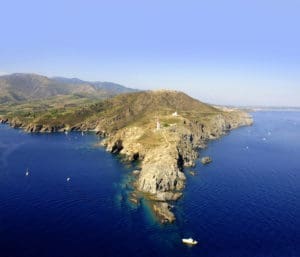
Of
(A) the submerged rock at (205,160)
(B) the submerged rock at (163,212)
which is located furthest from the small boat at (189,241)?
(A) the submerged rock at (205,160)

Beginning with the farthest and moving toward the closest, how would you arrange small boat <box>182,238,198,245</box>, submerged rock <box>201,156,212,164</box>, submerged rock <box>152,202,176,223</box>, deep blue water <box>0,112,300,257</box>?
submerged rock <box>201,156,212,164</box>
submerged rock <box>152,202,176,223</box>
small boat <box>182,238,198,245</box>
deep blue water <box>0,112,300,257</box>

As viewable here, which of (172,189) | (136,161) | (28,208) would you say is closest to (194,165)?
(136,161)

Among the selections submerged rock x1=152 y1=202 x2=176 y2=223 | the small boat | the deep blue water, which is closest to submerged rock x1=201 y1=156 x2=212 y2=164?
the deep blue water

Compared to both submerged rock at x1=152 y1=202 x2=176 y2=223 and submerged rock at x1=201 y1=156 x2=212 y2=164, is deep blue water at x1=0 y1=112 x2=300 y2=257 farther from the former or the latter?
submerged rock at x1=201 y1=156 x2=212 y2=164

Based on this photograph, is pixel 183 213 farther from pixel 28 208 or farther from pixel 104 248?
pixel 28 208

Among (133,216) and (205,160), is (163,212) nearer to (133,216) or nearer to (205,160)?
(133,216)

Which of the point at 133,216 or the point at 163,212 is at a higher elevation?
the point at 163,212

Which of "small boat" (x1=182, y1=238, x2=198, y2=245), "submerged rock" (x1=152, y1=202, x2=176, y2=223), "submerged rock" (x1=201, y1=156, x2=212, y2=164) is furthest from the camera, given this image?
"submerged rock" (x1=201, y1=156, x2=212, y2=164)

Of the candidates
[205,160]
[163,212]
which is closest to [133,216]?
[163,212]
